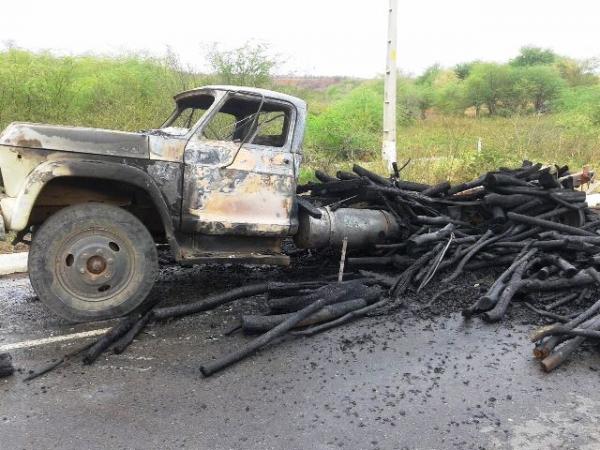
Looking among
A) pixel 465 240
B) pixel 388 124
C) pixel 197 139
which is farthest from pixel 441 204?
pixel 388 124

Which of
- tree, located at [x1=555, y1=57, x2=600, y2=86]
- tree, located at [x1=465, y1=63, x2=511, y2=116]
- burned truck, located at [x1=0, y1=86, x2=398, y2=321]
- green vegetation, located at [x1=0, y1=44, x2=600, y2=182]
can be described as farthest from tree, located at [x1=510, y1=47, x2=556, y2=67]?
burned truck, located at [x1=0, y1=86, x2=398, y2=321]

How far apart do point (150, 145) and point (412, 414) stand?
3.16 metres

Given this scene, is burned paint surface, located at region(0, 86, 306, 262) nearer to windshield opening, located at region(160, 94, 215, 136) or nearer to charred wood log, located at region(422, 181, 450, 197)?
windshield opening, located at region(160, 94, 215, 136)

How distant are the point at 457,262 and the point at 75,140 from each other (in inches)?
160

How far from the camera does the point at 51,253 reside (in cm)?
443

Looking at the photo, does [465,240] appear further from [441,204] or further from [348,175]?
[348,175]

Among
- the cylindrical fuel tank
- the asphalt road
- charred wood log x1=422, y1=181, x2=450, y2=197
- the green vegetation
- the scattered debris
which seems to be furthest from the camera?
the green vegetation

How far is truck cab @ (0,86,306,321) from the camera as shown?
4.39m

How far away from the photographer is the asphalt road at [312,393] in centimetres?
292

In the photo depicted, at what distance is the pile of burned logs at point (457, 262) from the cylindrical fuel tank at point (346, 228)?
0.43 feet

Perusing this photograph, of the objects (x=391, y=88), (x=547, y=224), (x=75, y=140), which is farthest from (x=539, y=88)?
(x=75, y=140)

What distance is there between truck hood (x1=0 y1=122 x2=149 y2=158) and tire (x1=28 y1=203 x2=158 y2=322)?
1.67ft

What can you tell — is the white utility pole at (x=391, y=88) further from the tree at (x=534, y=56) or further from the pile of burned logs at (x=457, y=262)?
the tree at (x=534, y=56)

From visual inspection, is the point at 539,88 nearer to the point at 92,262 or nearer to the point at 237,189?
the point at 237,189
